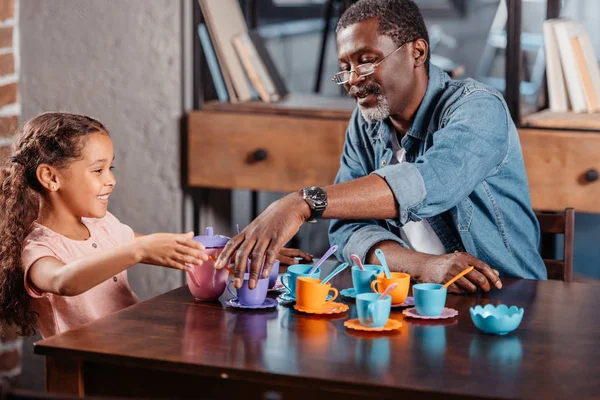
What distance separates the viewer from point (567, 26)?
2.85 metres

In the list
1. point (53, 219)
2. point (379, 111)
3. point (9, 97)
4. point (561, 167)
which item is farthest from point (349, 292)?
point (9, 97)

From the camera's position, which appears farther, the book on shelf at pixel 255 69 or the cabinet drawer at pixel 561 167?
the book on shelf at pixel 255 69

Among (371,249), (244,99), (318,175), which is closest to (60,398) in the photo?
(371,249)

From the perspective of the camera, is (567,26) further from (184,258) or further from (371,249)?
(184,258)

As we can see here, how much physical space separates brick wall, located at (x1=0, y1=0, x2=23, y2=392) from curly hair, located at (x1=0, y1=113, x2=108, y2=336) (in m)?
0.97

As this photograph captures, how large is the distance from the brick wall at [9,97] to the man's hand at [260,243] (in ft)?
4.81

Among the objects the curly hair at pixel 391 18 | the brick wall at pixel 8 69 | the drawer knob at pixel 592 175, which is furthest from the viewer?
the brick wall at pixel 8 69

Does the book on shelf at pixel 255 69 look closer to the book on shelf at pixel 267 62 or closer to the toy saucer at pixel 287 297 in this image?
the book on shelf at pixel 267 62

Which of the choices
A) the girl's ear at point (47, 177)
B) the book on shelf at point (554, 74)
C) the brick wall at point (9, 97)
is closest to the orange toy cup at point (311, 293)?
the girl's ear at point (47, 177)

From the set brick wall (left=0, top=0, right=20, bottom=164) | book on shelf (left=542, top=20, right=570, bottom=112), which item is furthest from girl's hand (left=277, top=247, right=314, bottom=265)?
book on shelf (left=542, top=20, right=570, bottom=112)

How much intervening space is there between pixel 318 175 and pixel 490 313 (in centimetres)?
153

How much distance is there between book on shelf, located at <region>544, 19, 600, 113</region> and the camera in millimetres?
2859

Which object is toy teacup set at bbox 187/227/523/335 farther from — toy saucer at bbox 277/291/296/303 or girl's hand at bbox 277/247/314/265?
girl's hand at bbox 277/247/314/265

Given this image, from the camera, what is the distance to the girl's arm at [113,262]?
1490 mm
